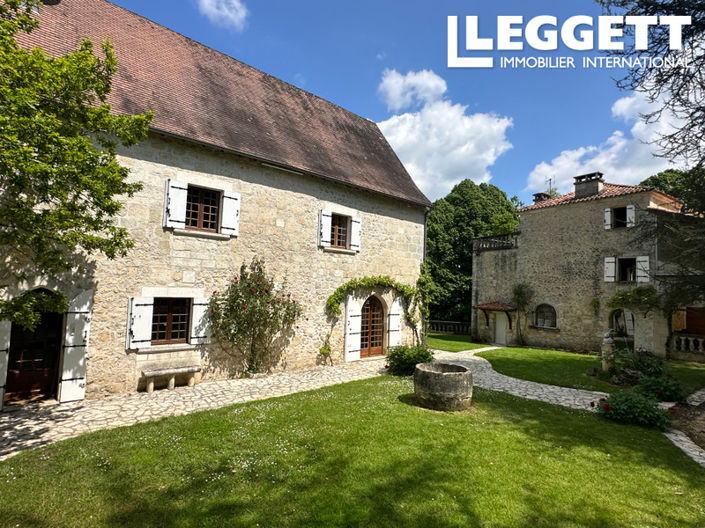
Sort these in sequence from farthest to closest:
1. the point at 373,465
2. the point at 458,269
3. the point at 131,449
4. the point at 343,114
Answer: the point at 458,269
the point at 343,114
the point at 131,449
the point at 373,465

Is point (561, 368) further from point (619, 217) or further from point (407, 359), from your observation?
point (619, 217)

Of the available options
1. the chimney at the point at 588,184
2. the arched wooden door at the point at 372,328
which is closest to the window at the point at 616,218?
the chimney at the point at 588,184

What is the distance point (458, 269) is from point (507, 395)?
17026mm

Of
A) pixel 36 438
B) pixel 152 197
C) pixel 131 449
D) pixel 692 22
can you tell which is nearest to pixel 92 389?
pixel 36 438

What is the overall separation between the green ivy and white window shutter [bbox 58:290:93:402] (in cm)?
570

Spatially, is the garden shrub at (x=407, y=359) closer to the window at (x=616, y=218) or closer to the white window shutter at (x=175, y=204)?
the white window shutter at (x=175, y=204)

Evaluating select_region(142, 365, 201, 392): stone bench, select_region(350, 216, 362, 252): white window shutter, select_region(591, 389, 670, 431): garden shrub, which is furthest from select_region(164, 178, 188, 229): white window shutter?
select_region(591, 389, 670, 431): garden shrub

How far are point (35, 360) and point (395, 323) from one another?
9.22m

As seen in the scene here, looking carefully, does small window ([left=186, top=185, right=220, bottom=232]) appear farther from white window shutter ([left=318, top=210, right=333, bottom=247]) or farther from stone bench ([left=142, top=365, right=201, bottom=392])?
stone bench ([left=142, top=365, right=201, bottom=392])

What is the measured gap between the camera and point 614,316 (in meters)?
14.5

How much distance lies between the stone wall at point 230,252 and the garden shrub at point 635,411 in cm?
657

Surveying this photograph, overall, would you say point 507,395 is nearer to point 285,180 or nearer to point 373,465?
point 373,465

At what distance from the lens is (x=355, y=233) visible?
36.1ft

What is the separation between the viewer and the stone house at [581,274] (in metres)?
13.2
